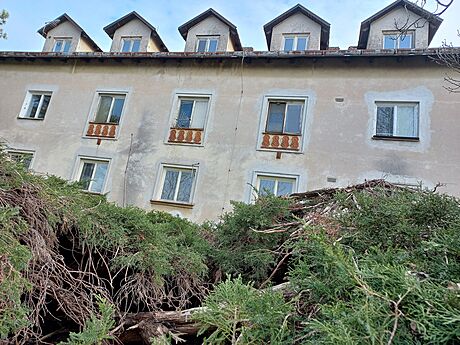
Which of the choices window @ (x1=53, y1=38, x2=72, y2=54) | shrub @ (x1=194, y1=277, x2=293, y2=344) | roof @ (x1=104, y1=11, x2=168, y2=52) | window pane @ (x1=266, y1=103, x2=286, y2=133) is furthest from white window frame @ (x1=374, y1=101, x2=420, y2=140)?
window @ (x1=53, y1=38, x2=72, y2=54)

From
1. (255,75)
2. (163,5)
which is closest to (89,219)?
(163,5)

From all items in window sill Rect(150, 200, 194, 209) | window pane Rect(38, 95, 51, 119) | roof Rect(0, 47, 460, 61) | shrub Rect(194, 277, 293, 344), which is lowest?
shrub Rect(194, 277, 293, 344)

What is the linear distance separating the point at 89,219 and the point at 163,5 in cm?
606

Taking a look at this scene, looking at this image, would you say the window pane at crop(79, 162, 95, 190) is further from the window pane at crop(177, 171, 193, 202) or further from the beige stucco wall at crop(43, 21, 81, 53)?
the beige stucco wall at crop(43, 21, 81, 53)

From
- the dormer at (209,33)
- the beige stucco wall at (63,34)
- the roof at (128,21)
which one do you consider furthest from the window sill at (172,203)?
the beige stucco wall at (63,34)

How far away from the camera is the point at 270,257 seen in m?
3.75

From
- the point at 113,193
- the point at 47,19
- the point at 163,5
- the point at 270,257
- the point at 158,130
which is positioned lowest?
the point at 270,257

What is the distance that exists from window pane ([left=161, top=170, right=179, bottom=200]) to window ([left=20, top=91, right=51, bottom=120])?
627 centimetres

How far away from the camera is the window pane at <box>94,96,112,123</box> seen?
45.8 feet

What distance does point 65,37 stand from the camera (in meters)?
16.3

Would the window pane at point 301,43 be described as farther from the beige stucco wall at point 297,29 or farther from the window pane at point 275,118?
the window pane at point 275,118

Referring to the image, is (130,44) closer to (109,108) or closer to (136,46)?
(136,46)

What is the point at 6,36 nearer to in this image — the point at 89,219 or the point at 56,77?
the point at 56,77

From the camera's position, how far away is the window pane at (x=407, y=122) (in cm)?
1145
